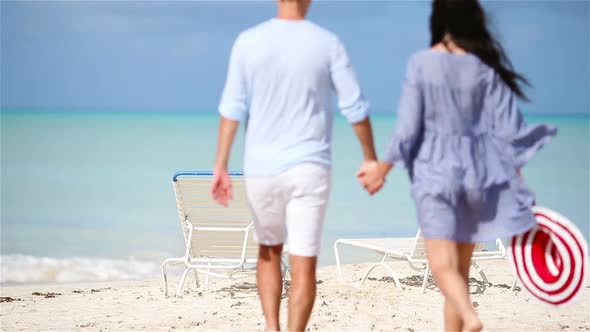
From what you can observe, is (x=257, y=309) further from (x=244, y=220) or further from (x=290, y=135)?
(x=290, y=135)

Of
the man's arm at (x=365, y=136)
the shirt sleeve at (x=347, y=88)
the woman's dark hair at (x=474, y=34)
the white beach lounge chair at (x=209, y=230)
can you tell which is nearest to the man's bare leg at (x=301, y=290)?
the man's arm at (x=365, y=136)

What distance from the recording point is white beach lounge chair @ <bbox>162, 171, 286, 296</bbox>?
7840 millimetres

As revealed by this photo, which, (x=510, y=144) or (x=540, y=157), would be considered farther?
(x=540, y=157)

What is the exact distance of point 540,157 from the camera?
32125 mm

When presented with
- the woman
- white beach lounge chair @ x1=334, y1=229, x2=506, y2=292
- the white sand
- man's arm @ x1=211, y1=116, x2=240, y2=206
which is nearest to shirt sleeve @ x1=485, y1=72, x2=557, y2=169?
the woman

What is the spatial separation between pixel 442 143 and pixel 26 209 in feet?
51.6

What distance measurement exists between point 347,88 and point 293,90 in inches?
8.9

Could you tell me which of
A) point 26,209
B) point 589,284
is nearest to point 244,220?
point 589,284

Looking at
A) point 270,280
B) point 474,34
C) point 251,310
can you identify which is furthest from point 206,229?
point 474,34

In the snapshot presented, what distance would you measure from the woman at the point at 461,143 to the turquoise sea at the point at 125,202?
22.5 feet

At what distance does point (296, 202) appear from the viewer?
194 inches

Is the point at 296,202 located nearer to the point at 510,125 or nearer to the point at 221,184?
the point at 221,184

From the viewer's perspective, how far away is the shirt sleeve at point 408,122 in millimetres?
4695

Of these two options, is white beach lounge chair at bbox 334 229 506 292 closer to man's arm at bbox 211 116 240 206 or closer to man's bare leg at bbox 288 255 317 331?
man's bare leg at bbox 288 255 317 331
